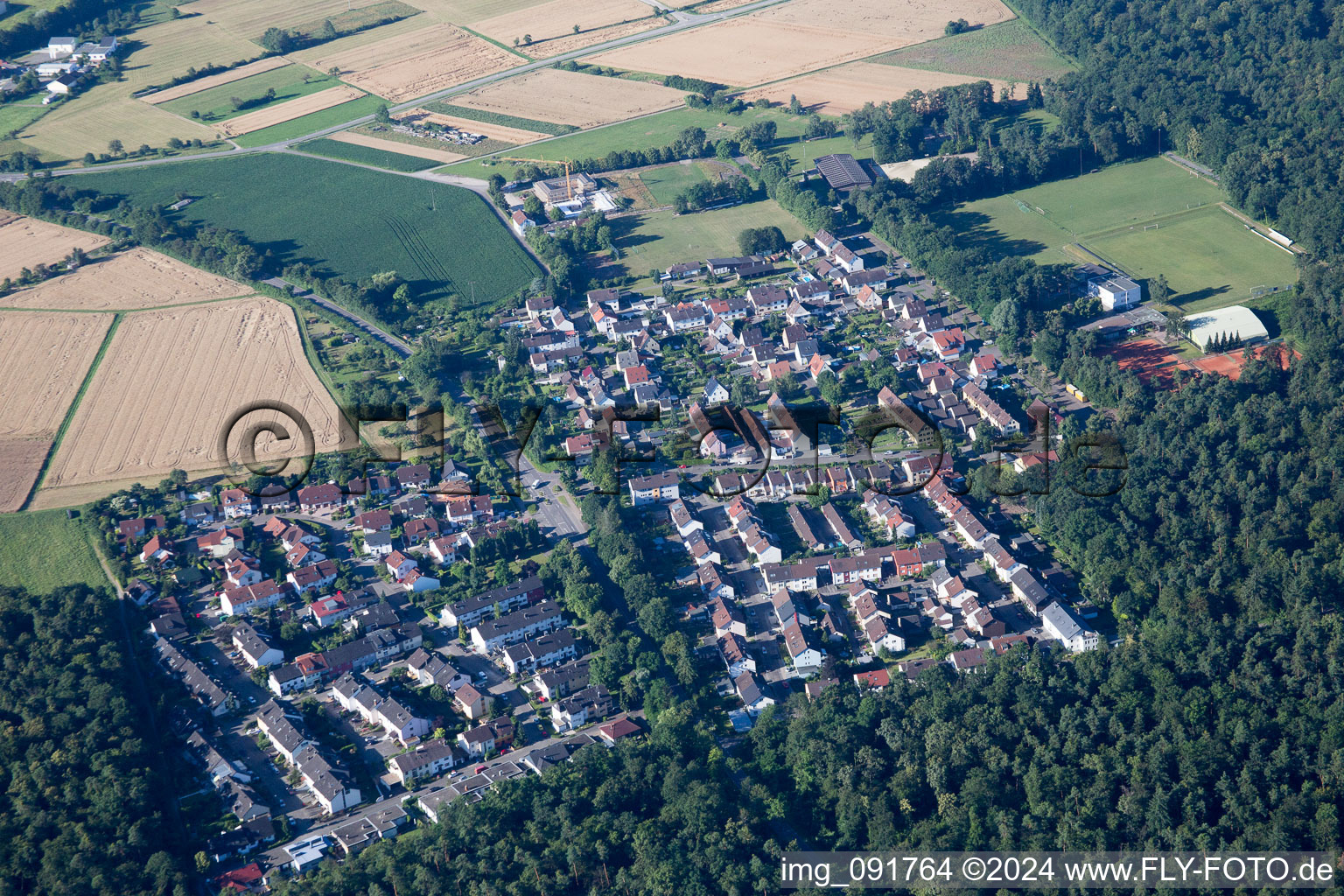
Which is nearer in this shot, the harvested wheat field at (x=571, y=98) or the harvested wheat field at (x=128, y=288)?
the harvested wheat field at (x=128, y=288)

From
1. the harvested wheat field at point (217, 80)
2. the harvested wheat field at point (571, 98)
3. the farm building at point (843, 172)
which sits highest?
the harvested wheat field at point (217, 80)

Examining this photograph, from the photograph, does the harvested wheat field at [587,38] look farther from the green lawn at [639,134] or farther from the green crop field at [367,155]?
the green crop field at [367,155]

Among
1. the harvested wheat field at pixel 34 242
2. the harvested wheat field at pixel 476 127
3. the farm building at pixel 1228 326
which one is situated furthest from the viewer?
the harvested wheat field at pixel 476 127

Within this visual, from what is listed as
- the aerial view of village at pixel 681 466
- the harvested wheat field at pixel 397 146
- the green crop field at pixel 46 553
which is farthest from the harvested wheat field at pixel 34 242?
the green crop field at pixel 46 553

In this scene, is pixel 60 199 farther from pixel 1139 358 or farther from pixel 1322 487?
pixel 1322 487

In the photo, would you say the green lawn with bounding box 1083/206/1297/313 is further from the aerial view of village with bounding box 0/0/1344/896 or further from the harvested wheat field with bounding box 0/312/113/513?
the harvested wheat field with bounding box 0/312/113/513

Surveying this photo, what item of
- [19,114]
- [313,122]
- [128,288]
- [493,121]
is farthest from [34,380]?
[19,114]

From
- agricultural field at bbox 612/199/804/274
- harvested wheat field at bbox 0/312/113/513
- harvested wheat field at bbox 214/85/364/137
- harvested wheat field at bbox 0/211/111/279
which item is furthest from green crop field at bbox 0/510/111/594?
harvested wheat field at bbox 214/85/364/137
